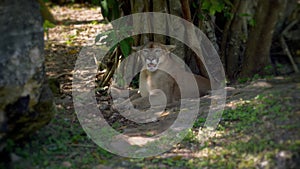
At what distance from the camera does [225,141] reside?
614 cm

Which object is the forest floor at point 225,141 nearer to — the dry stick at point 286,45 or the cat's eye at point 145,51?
the cat's eye at point 145,51

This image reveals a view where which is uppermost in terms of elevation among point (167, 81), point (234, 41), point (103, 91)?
point (234, 41)

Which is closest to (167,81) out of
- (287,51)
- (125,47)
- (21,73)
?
(125,47)

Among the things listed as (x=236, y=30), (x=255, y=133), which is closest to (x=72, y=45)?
(x=236, y=30)

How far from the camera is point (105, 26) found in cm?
1230

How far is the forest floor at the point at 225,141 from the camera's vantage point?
5594 mm

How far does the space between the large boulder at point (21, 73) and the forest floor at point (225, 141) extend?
1.11 ft

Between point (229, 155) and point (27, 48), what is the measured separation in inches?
106

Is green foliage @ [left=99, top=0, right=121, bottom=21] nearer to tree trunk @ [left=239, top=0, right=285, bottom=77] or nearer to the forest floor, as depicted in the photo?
the forest floor

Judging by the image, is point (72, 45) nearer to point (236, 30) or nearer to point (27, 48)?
point (236, 30)

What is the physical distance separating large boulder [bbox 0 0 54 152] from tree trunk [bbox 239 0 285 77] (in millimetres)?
3914

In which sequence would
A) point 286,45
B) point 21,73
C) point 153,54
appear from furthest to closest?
point 286,45 < point 153,54 < point 21,73

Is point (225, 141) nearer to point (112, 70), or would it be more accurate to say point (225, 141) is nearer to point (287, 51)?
point (112, 70)

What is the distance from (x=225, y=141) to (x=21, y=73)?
2622 millimetres
